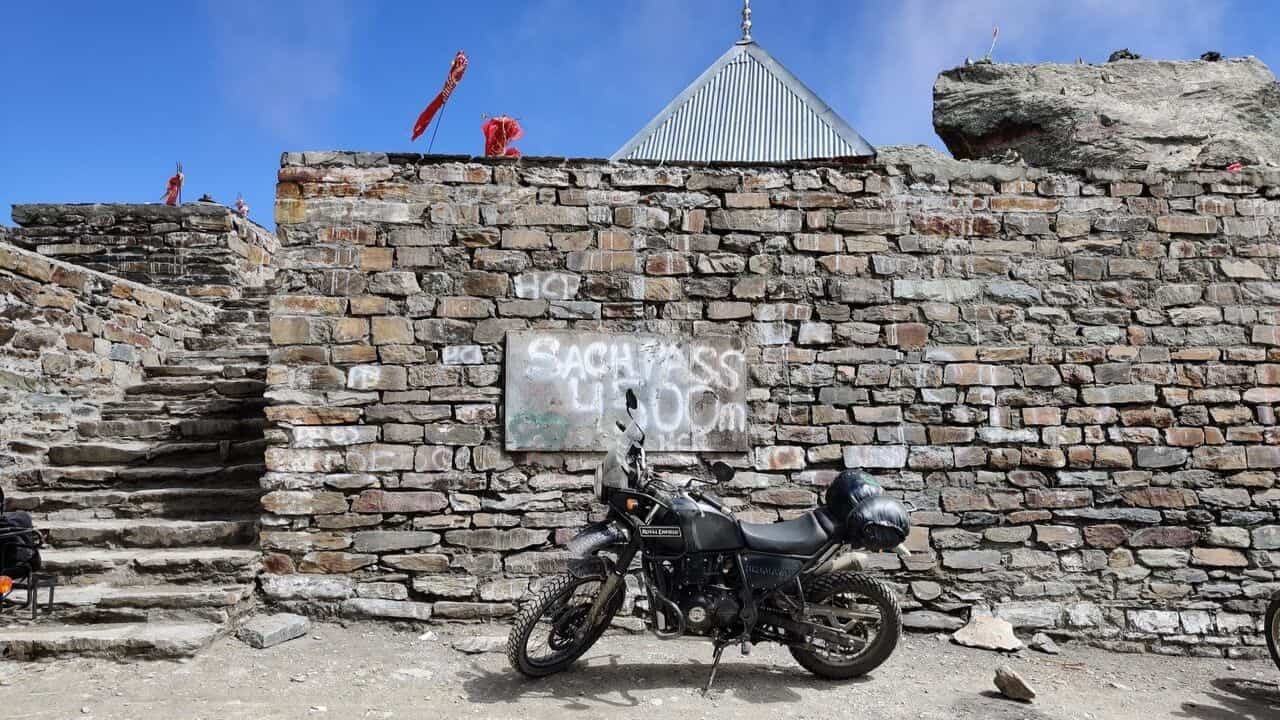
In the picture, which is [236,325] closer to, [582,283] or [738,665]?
[582,283]

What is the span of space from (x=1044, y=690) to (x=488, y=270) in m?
3.57

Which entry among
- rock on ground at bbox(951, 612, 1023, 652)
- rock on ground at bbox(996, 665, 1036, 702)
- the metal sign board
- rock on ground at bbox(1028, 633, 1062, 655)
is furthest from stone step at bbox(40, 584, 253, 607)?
rock on ground at bbox(1028, 633, 1062, 655)

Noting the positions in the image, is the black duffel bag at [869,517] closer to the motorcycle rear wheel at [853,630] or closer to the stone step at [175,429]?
the motorcycle rear wheel at [853,630]

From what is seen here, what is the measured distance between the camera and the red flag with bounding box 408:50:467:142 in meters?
5.99

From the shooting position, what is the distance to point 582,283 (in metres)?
4.78

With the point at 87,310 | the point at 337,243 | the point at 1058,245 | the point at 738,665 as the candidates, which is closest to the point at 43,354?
the point at 87,310

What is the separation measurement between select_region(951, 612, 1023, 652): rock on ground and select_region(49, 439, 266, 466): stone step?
4479 millimetres

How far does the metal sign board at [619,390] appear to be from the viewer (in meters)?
4.67

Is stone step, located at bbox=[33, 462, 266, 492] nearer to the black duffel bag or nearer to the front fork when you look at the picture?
the front fork

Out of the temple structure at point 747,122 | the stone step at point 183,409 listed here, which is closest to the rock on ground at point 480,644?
the stone step at point 183,409

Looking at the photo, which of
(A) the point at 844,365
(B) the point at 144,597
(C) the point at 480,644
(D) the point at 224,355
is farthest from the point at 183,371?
(A) the point at 844,365

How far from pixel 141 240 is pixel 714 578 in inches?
291

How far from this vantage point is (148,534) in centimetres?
474

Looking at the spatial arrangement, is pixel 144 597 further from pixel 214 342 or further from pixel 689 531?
pixel 214 342
